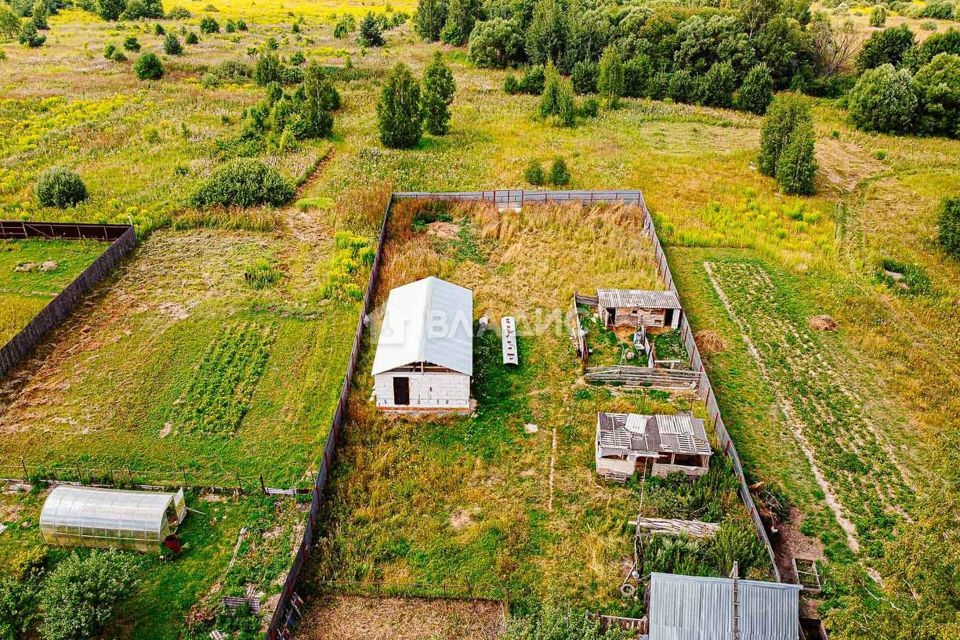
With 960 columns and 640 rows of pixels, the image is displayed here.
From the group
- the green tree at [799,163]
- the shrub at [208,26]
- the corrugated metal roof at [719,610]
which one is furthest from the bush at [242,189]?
the shrub at [208,26]

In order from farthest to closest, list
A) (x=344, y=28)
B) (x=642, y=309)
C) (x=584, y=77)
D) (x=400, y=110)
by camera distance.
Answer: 1. (x=344, y=28)
2. (x=584, y=77)
3. (x=400, y=110)
4. (x=642, y=309)

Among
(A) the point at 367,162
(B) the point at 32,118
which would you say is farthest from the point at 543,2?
(B) the point at 32,118

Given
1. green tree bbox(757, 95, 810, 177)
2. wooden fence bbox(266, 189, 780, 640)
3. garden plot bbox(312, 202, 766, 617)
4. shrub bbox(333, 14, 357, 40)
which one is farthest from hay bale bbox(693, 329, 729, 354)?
shrub bbox(333, 14, 357, 40)

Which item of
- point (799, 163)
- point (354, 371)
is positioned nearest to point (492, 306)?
point (354, 371)

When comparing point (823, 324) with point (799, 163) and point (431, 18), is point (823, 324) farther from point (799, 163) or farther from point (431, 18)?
point (431, 18)

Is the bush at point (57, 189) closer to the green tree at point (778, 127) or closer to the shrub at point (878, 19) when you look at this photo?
the green tree at point (778, 127)

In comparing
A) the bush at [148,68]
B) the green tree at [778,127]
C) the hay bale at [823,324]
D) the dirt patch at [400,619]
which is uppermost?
the bush at [148,68]

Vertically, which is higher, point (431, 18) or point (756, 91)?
point (431, 18)
